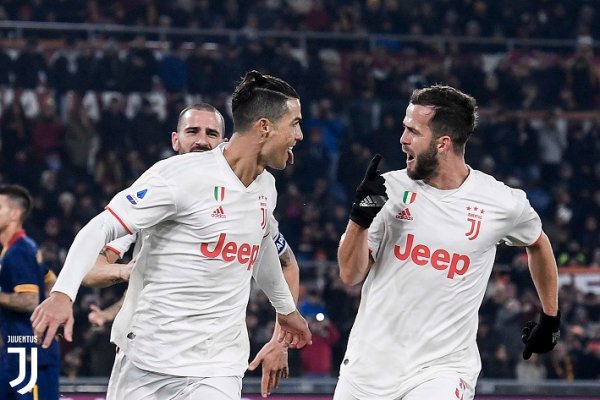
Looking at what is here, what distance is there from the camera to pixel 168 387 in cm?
523

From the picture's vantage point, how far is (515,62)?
66.8 feet

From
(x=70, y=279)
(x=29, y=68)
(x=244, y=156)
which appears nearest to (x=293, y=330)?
(x=244, y=156)

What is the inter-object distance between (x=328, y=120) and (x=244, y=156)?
13.2 m

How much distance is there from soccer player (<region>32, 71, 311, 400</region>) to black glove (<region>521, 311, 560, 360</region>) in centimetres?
172

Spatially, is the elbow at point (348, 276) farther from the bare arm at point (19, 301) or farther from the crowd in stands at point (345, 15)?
the crowd in stands at point (345, 15)

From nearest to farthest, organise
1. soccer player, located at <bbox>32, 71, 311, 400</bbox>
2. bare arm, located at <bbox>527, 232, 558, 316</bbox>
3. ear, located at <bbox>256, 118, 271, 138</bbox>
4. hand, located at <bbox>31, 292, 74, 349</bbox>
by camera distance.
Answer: hand, located at <bbox>31, 292, 74, 349</bbox> → soccer player, located at <bbox>32, 71, 311, 400</bbox> → ear, located at <bbox>256, 118, 271, 138</bbox> → bare arm, located at <bbox>527, 232, 558, 316</bbox>

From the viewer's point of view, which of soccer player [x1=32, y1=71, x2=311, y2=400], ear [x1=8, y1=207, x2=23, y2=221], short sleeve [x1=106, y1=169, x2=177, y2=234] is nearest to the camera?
short sleeve [x1=106, y1=169, x2=177, y2=234]

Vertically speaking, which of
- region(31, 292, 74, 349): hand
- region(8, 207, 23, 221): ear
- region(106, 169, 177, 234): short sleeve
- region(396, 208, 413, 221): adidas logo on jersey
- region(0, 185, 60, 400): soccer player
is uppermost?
region(106, 169, 177, 234): short sleeve

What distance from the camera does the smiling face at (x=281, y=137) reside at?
17.6 feet

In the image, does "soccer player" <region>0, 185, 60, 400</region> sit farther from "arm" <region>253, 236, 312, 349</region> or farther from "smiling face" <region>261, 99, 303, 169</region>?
"smiling face" <region>261, 99, 303, 169</region>

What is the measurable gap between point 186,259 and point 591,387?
536cm

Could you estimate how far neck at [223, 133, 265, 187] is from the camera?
5355 millimetres

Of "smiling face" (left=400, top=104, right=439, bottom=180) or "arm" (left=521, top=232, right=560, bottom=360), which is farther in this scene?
"arm" (left=521, top=232, right=560, bottom=360)

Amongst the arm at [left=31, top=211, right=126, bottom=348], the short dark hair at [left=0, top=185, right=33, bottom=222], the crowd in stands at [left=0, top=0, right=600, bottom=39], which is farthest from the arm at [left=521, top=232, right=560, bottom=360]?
the crowd in stands at [left=0, top=0, right=600, bottom=39]
